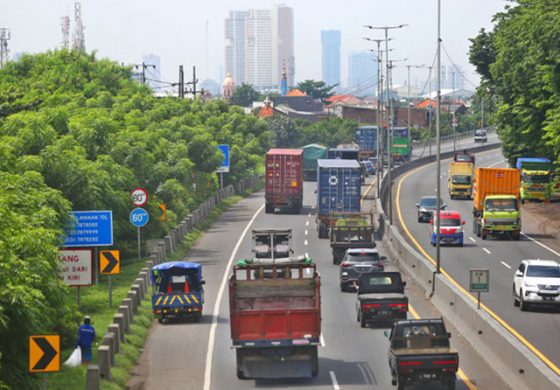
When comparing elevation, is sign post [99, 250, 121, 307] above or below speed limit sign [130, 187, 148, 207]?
below

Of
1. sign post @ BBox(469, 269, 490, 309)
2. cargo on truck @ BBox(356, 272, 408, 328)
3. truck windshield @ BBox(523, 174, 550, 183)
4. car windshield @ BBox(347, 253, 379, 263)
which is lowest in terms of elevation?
cargo on truck @ BBox(356, 272, 408, 328)

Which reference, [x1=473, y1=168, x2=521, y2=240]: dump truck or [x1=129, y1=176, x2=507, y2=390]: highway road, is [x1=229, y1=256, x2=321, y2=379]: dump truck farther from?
[x1=473, y1=168, x2=521, y2=240]: dump truck

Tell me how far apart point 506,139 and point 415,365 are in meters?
67.7

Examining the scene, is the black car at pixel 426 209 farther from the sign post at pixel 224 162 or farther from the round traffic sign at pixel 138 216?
the round traffic sign at pixel 138 216

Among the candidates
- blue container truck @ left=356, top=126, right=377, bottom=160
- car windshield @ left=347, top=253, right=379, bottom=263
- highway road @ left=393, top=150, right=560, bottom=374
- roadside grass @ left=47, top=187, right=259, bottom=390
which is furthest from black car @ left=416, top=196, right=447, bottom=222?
blue container truck @ left=356, top=126, right=377, bottom=160

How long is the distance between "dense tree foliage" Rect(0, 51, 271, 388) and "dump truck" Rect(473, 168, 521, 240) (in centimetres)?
1710

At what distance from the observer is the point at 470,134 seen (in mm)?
182875

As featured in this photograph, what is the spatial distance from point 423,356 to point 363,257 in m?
19.5

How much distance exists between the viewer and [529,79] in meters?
83.7

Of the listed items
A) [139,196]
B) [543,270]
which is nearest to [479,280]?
[543,270]

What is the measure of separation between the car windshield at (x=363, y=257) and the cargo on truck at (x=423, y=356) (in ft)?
60.2

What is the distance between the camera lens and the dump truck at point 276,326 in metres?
30.0

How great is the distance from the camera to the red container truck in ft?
252

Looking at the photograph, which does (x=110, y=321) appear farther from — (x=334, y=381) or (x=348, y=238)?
(x=348, y=238)
